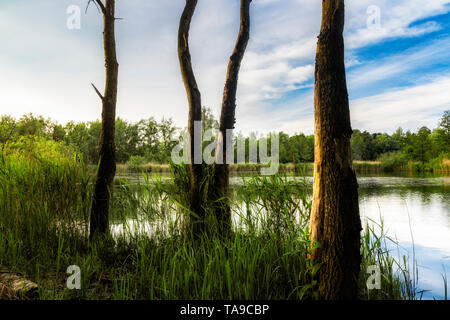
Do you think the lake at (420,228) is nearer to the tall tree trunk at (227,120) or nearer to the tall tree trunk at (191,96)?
the tall tree trunk at (227,120)

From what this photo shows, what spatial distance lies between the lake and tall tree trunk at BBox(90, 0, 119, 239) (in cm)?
49

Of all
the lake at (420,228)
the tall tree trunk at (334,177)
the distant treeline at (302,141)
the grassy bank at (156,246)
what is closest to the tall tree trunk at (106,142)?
the grassy bank at (156,246)

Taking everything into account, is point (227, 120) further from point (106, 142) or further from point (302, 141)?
point (302, 141)

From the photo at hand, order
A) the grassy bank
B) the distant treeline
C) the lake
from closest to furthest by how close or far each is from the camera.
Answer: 1. the grassy bank
2. the lake
3. the distant treeline

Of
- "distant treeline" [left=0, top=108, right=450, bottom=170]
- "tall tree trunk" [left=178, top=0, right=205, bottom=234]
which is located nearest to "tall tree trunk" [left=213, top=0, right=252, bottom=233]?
"tall tree trunk" [left=178, top=0, right=205, bottom=234]

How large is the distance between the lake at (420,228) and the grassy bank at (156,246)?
1.49 ft

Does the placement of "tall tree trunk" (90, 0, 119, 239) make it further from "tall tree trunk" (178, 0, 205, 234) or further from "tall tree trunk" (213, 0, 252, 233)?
"tall tree trunk" (213, 0, 252, 233)

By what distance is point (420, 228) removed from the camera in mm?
8445

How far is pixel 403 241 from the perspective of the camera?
7.32 meters

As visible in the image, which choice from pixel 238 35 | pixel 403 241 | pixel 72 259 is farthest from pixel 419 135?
pixel 72 259

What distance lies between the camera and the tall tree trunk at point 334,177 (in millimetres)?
2072

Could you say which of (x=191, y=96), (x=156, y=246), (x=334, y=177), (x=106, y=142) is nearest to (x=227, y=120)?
(x=191, y=96)

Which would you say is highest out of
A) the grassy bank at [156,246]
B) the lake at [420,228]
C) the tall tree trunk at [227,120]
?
the tall tree trunk at [227,120]

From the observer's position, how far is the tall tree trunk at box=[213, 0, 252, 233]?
3.87 meters
